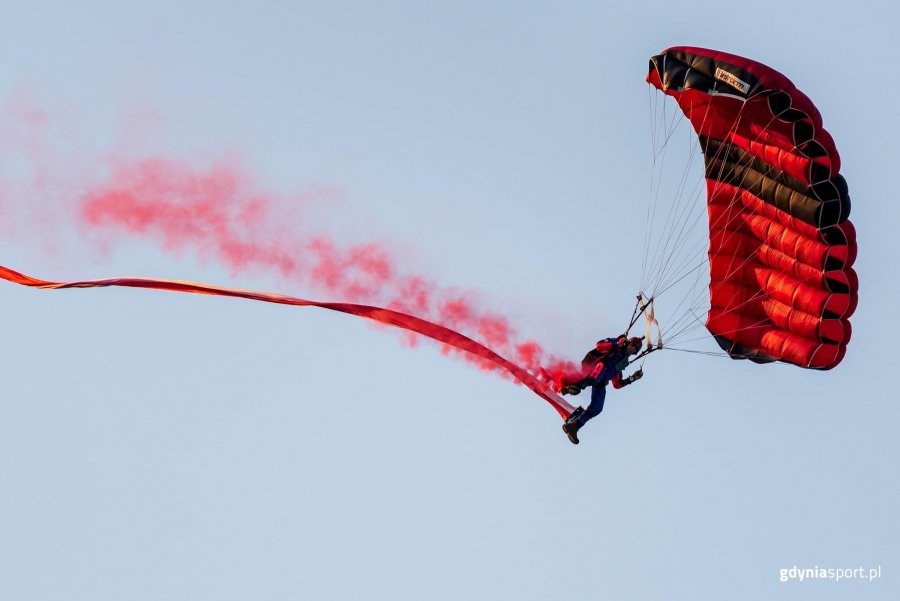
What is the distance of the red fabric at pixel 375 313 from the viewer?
60.5 ft

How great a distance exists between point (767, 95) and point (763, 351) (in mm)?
3863

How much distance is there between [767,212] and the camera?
21.1m

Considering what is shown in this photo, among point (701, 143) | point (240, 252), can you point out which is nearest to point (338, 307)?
point (240, 252)

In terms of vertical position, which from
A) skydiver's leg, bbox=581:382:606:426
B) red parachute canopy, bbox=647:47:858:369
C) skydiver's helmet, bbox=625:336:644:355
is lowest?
skydiver's leg, bbox=581:382:606:426

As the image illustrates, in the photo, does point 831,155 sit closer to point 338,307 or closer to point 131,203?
point 338,307

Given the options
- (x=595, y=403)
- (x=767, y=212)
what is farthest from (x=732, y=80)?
(x=595, y=403)

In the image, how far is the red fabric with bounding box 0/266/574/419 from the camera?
18.5 meters

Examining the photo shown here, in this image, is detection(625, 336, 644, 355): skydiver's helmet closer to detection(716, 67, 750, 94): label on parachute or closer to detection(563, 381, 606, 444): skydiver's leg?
detection(563, 381, 606, 444): skydiver's leg

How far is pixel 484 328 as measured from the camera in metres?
22.1

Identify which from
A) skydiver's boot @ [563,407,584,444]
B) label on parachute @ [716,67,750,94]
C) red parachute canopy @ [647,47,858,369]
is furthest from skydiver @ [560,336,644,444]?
label on parachute @ [716,67,750,94]

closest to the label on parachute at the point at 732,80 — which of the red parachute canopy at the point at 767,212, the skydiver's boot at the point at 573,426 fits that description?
the red parachute canopy at the point at 767,212

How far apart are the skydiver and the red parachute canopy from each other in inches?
84.4

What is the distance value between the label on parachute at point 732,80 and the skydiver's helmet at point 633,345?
132 inches

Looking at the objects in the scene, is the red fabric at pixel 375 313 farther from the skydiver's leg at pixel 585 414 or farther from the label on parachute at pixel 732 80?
the label on parachute at pixel 732 80
